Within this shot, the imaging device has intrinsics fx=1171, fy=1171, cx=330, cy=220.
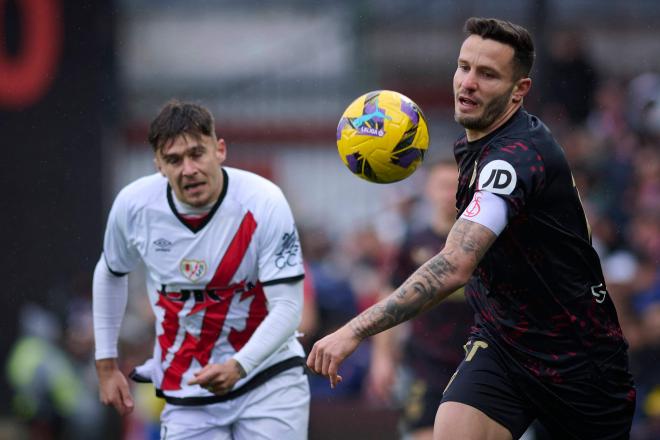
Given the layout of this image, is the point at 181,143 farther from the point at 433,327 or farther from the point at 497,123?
the point at 433,327

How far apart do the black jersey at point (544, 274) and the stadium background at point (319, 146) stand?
392 cm

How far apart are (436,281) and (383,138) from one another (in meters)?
1.06

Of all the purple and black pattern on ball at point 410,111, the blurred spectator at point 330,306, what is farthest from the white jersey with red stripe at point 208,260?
the blurred spectator at point 330,306

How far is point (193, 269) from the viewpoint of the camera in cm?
621

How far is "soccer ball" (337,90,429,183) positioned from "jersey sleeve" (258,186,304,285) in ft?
1.92

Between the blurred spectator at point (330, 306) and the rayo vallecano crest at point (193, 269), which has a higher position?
the rayo vallecano crest at point (193, 269)

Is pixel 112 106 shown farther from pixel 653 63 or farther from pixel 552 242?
pixel 552 242

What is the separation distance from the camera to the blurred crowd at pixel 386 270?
10.8 m

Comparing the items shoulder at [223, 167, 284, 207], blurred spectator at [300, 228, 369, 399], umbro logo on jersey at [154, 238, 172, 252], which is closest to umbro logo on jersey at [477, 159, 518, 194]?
shoulder at [223, 167, 284, 207]

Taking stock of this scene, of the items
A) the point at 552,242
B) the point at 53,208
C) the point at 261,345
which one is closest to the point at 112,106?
Answer: the point at 53,208

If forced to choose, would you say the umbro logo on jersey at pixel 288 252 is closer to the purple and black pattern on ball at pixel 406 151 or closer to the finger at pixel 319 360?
the purple and black pattern on ball at pixel 406 151

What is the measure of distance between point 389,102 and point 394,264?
3099 millimetres

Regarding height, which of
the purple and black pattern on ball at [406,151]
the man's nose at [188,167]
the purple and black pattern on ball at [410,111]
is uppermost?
the purple and black pattern on ball at [410,111]

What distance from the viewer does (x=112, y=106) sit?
46.5ft
